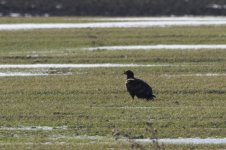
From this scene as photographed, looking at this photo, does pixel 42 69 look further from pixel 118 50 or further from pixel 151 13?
pixel 151 13

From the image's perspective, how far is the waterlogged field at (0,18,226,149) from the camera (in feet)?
51.4

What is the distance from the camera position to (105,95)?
20.5 metres

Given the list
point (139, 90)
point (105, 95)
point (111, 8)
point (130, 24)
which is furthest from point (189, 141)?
point (111, 8)

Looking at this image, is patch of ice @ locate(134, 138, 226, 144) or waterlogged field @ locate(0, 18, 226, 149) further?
waterlogged field @ locate(0, 18, 226, 149)

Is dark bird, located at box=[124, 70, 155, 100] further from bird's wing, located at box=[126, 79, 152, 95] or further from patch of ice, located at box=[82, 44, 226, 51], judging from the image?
patch of ice, located at box=[82, 44, 226, 51]

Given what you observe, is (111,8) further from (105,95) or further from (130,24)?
(105,95)

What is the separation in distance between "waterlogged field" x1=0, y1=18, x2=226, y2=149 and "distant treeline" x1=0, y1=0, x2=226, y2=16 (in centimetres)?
1604

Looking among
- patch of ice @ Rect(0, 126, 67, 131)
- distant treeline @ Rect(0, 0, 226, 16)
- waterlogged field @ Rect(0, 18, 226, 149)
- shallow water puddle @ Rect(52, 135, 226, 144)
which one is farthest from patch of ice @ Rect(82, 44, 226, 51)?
distant treeline @ Rect(0, 0, 226, 16)

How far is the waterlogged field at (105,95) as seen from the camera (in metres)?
15.7

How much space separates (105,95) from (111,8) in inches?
1260

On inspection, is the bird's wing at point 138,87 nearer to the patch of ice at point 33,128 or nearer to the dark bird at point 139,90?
the dark bird at point 139,90

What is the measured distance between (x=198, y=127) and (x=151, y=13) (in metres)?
34.7

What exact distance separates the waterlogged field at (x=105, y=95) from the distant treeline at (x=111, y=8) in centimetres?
1604

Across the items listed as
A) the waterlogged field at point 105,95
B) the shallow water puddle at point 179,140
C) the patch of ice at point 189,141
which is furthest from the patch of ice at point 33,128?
the patch of ice at point 189,141
